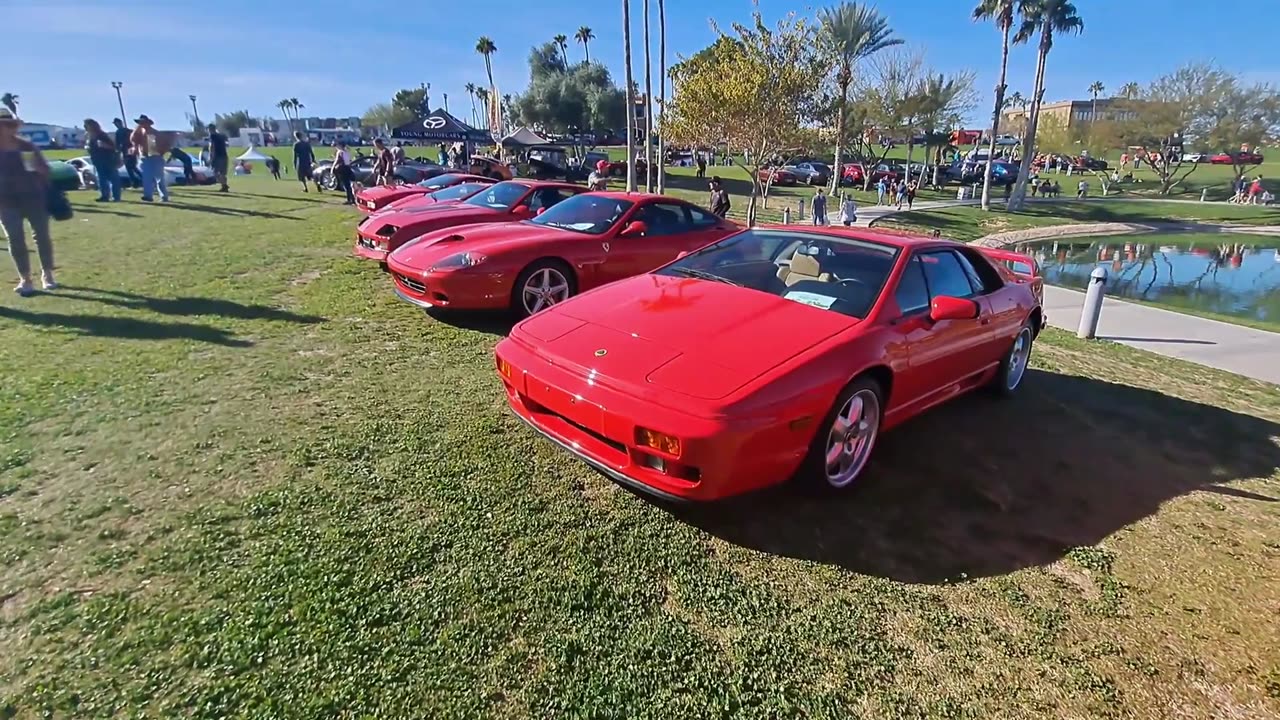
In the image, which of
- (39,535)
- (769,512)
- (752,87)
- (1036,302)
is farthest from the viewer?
(752,87)

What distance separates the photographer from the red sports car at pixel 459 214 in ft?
24.5

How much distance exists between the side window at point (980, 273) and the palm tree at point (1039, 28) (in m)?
29.2

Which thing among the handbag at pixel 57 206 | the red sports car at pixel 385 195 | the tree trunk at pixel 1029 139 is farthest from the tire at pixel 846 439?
the tree trunk at pixel 1029 139

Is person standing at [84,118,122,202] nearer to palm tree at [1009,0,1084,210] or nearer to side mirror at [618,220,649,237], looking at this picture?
side mirror at [618,220,649,237]

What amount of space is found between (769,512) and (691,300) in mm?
1237

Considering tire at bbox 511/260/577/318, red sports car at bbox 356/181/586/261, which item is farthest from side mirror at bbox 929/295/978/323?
red sports car at bbox 356/181/586/261

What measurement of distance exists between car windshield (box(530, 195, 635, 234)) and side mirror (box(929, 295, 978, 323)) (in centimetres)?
361

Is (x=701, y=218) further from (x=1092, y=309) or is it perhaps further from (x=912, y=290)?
(x=1092, y=309)

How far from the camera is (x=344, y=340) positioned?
5.28 meters

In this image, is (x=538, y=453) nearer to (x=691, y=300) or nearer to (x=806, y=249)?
(x=691, y=300)

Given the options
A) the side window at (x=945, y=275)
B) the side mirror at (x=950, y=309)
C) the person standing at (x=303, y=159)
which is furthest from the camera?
the person standing at (x=303, y=159)

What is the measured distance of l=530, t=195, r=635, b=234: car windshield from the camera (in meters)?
6.50

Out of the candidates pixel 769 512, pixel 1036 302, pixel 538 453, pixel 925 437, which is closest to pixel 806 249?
pixel 925 437

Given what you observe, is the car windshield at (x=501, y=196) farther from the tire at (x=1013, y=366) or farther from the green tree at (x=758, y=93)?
the green tree at (x=758, y=93)
